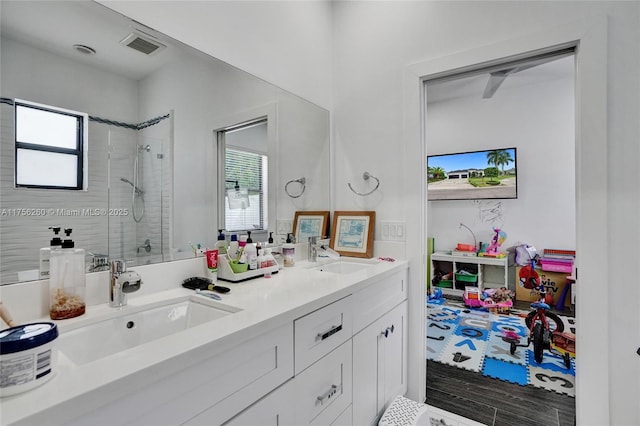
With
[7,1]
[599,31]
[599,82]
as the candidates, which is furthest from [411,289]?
[7,1]

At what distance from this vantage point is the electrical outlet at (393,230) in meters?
1.96

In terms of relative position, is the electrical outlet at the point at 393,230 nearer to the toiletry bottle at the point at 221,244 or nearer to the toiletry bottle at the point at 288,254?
the toiletry bottle at the point at 288,254

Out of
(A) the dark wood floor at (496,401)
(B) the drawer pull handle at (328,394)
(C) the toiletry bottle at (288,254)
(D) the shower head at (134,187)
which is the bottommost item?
(A) the dark wood floor at (496,401)

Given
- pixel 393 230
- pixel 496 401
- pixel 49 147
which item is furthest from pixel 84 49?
pixel 496 401

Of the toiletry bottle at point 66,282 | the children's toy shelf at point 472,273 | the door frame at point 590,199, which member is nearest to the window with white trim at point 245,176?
the toiletry bottle at point 66,282

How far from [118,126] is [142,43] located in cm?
37

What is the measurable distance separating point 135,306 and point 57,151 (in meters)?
0.56

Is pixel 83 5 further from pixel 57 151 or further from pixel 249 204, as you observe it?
pixel 249 204

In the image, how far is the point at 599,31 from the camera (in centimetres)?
144

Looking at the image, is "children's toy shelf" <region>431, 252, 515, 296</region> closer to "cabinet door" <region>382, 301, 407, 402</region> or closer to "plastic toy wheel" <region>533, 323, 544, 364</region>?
"plastic toy wheel" <region>533, 323, 544, 364</region>

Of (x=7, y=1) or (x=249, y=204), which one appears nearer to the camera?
(x=7, y=1)

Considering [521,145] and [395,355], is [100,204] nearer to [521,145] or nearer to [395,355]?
[395,355]

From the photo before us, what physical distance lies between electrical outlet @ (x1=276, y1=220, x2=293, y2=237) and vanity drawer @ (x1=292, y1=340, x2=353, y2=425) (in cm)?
86

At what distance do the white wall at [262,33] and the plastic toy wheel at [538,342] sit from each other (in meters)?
2.34
